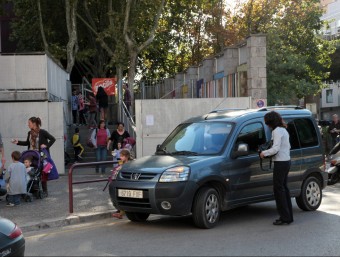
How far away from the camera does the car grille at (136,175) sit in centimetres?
782

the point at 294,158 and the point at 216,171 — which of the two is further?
the point at 294,158

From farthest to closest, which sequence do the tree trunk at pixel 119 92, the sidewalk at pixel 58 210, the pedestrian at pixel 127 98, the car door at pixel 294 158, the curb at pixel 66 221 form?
the pedestrian at pixel 127 98
the tree trunk at pixel 119 92
the car door at pixel 294 158
the sidewalk at pixel 58 210
the curb at pixel 66 221

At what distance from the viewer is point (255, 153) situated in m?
8.77

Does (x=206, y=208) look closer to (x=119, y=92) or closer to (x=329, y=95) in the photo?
(x=119, y=92)

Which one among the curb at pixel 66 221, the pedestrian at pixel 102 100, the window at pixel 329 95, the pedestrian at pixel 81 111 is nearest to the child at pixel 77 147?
the pedestrian at pixel 102 100

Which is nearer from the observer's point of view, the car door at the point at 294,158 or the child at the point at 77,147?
the car door at the point at 294,158

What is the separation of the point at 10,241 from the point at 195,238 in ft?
9.72

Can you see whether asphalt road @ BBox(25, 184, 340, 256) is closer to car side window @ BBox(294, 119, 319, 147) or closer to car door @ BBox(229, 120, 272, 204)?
car door @ BBox(229, 120, 272, 204)

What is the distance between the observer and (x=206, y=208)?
25.8 feet

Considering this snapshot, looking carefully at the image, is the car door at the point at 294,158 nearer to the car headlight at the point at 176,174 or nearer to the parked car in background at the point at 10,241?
the car headlight at the point at 176,174

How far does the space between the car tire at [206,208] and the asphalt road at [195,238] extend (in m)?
0.13

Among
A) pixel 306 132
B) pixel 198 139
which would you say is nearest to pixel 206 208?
pixel 198 139

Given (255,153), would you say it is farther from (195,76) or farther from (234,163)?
(195,76)

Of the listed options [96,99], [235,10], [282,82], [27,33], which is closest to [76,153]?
[96,99]
